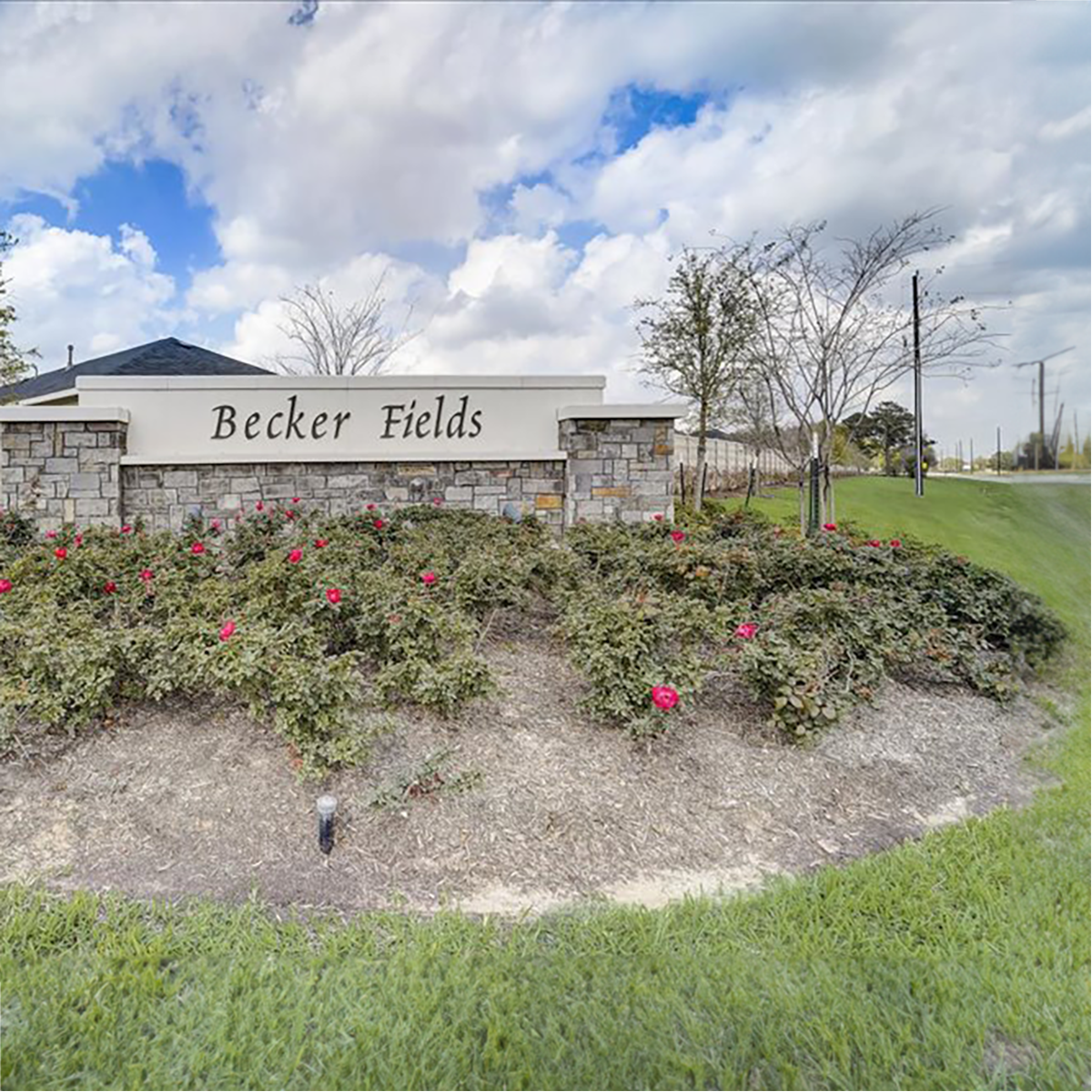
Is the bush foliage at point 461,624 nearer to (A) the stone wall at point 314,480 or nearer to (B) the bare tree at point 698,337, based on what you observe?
(A) the stone wall at point 314,480

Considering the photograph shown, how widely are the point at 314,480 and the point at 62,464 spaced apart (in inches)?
91.4

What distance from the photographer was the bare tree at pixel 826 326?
16.7 ft

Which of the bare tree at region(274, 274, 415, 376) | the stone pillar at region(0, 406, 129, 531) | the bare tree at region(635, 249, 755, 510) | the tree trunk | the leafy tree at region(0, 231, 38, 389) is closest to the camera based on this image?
the stone pillar at region(0, 406, 129, 531)

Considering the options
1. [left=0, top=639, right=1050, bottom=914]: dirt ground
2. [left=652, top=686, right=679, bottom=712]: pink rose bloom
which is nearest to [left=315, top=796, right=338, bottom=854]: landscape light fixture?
[left=0, top=639, right=1050, bottom=914]: dirt ground

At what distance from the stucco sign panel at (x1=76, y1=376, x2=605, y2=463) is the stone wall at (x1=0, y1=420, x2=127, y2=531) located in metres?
0.27

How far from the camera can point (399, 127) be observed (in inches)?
104

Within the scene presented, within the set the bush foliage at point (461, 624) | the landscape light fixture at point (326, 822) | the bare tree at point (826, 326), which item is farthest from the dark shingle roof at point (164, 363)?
the landscape light fixture at point (326, 822)

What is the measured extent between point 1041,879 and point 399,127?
3.47 meters

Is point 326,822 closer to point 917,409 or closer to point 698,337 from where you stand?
point 917,409

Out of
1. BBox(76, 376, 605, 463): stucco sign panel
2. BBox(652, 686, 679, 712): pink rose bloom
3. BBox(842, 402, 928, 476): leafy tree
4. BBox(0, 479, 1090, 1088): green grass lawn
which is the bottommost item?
BBox(0, 479, 1090, 1088): green grass lawn

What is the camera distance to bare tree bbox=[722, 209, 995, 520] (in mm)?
5094

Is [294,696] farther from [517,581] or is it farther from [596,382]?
[596,382]

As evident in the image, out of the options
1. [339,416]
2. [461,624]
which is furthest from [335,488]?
[461,624]

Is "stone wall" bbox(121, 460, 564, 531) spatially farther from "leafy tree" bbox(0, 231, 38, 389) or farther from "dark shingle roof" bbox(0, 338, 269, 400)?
"leafy tree" bbox(0, 231, 38, 389)
